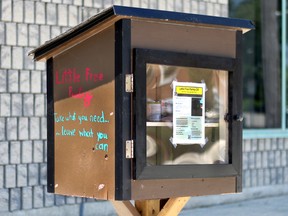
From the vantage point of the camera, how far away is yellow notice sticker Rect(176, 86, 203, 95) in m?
3.77

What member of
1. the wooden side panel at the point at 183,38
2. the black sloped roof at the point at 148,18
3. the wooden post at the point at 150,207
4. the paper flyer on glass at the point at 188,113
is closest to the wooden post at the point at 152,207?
the wooden post at the point at 150,207

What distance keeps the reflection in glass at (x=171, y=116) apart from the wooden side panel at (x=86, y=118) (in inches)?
8.2

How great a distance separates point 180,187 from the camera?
3703mm

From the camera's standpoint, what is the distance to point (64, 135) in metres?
4.07

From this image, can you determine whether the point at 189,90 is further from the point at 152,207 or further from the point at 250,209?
the point at 250,209

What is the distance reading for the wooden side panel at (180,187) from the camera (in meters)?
3.57

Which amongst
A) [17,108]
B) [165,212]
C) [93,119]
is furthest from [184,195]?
[17,108]

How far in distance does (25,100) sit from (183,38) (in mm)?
3227

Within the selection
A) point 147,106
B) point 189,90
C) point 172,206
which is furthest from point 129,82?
point 172,206

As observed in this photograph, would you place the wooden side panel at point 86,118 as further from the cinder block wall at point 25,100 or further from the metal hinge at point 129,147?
the cinder block wall at point 25,100

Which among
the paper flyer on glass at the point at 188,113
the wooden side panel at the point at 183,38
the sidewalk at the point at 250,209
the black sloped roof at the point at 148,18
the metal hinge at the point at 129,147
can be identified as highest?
the black sloped roof at the point at 148,18

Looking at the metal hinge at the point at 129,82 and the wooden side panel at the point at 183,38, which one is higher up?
the wooden side panel at the point at 183,38

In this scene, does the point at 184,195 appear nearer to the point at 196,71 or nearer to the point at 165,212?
the point at 165,212

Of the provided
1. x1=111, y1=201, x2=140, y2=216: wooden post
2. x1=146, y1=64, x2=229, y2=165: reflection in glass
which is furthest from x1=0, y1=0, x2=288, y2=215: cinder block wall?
x1=146, y1=64, x2=229, y2=165: reflection in glass
